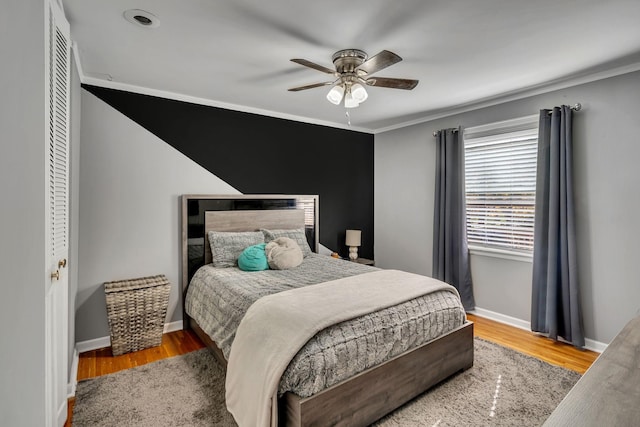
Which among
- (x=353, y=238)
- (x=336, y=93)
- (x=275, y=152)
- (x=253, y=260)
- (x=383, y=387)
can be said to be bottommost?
(x=383, y=387)

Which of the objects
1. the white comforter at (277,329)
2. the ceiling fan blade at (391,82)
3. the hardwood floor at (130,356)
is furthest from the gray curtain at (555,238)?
the hardwood floor at (130,356)

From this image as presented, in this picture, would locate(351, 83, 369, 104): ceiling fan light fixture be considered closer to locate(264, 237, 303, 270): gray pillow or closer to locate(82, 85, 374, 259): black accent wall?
locate(82, 85, 374, 259): black accent wall

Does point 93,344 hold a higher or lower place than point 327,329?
lower

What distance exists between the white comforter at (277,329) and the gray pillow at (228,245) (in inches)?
49.7

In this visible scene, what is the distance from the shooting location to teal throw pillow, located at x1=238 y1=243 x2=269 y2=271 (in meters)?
3.18

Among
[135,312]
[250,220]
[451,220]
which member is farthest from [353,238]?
[135,312]

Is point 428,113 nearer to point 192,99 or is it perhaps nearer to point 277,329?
point 192,99

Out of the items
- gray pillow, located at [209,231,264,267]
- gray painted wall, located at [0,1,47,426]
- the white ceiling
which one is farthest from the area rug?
the white ceiling

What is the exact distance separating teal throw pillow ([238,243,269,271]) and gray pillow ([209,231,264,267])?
130 mm

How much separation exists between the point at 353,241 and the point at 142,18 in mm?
3450

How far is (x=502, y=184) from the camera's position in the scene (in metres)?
3.66

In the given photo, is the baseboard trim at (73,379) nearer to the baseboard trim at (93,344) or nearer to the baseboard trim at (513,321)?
the baseboard trim at (93,344)

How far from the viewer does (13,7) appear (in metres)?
0.86

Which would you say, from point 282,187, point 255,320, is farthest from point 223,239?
point 255,320
